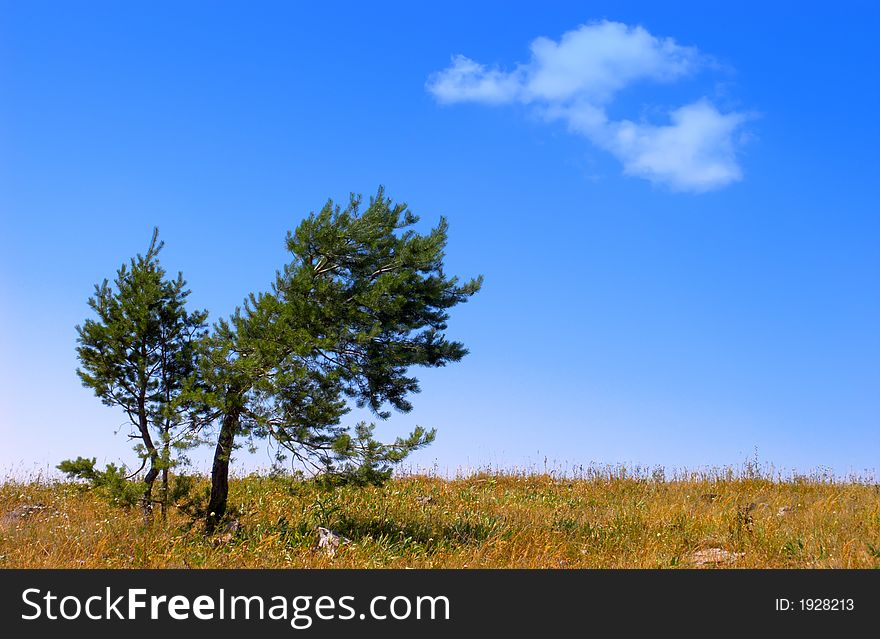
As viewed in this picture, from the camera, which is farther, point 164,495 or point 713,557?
point 164,495

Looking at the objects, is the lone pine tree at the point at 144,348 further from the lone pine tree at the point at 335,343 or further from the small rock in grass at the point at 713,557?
the small rock in grass at the point at 713,557

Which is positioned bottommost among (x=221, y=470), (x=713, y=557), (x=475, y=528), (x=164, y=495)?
(x=713, y=557)

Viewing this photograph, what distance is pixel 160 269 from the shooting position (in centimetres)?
1330

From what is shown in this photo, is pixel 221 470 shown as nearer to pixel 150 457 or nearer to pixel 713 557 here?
pixel 150 457

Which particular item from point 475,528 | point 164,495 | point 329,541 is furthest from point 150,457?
point 475,528

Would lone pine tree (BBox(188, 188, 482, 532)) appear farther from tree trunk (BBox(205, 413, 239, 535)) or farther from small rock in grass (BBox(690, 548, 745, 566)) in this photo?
small rock in grass (BBox(690, 548, 745, 566))

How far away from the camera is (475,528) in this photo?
45.6 feet

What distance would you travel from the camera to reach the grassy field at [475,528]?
11.4m

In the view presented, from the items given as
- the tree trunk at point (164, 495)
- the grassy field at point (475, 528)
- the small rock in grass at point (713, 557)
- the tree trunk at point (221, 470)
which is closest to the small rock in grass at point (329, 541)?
the grassy field at point (475, 528)

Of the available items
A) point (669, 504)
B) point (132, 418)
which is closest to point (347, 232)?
point (132, 418)

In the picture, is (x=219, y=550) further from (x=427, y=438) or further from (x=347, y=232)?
(x=347, y=232)

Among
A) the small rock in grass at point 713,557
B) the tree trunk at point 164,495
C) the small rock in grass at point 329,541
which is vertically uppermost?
the tree trunk at point 164,495

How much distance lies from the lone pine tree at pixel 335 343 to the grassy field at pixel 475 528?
107cm

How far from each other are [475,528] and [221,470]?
4858 millimetres
